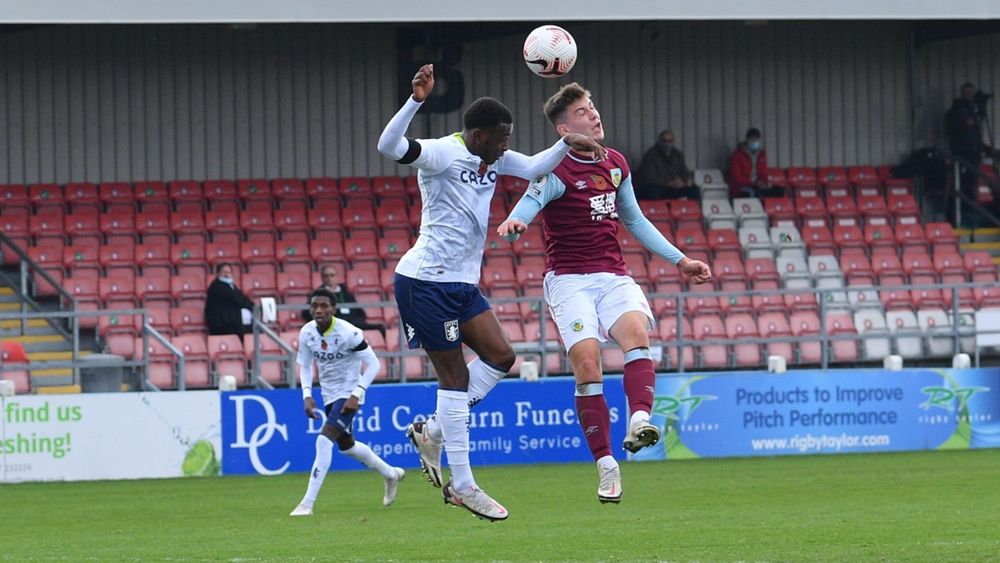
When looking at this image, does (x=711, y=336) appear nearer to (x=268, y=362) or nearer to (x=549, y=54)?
(x=268, y=362)

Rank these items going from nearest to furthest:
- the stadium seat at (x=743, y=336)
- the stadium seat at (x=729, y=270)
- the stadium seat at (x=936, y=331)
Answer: the stadium seat at (x=936, y=331), the stadium seat at (x=743, y=336), the stadium seat at (x=729, y=270)

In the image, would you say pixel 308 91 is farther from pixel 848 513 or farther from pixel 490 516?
pixel 490 516

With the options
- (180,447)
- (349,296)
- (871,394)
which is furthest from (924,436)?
(180,447)

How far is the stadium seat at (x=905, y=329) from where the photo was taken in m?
22.9

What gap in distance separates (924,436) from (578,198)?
13659 mm

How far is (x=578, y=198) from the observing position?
950 cm

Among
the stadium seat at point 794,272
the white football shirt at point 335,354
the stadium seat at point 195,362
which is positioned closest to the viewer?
the white football shirt at point 335,354

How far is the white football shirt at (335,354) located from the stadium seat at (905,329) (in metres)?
9.30

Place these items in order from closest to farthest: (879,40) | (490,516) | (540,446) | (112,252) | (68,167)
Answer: (490,516) < (540,446) < (112,252) < (68,167) < (879,40)

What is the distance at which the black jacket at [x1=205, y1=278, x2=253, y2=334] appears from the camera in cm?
2008

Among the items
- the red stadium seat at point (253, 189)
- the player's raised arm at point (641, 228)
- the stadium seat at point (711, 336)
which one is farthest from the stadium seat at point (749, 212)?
the player's raised arm at point (641, 228)

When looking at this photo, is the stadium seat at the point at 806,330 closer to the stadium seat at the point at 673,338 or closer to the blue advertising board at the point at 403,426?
the stadium seat at the point at 673,338

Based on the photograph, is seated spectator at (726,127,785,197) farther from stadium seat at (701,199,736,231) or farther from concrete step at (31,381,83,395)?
concrete step at (31,381,83,395)

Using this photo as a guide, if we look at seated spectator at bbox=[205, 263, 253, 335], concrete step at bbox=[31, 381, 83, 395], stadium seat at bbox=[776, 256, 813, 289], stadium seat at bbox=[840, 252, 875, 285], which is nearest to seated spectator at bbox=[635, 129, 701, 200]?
stadium seat at bbox=[776, 256, 813, 289]
